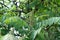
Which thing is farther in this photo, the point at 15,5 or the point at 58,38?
the point at 15,5

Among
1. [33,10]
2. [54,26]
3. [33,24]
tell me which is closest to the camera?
[33,24]

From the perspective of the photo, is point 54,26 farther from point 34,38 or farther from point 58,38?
point 34,38

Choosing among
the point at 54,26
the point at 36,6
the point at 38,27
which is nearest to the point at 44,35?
the point at 38,27

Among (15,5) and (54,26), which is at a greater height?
(15,5)

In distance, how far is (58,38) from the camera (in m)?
2.25

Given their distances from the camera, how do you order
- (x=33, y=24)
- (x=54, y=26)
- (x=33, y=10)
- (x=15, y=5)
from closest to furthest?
1. (x=33, y=24)
2. (x=54, y=26)
3. (x=33, y=10)
4. (x=15, y=5)

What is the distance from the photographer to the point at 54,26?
2.36 m

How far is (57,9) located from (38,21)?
47 centimetres

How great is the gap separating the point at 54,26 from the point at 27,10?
0.53 m

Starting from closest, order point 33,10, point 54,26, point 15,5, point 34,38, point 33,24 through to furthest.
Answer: point 34,38 < point 33,24 < point 54,26 < point 33,10 < point 15,5

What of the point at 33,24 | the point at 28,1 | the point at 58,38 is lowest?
the point at 58,38

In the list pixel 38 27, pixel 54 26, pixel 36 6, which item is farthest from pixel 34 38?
pixel 36 6

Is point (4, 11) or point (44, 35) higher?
point (4, 11)

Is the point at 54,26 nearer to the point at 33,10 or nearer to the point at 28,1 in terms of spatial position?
the point at 33,10
